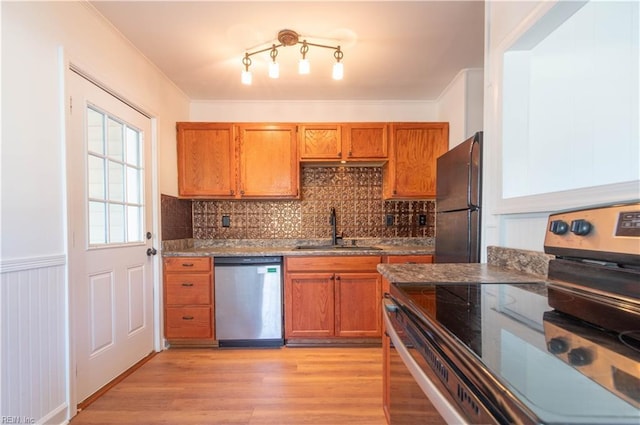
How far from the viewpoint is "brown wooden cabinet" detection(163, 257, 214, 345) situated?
2473mm

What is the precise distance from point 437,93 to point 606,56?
1.96m

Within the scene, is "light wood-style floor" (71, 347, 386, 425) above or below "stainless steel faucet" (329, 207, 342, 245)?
below

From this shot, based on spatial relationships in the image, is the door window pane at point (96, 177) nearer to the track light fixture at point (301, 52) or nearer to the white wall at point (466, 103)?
the track light fixture at point (301, 52)

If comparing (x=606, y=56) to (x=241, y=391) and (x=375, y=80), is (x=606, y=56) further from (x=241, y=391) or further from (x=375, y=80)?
(x=241, y=391)

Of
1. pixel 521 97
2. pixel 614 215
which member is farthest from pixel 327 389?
pixel 521 97

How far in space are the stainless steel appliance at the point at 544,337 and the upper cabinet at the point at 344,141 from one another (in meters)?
1.92

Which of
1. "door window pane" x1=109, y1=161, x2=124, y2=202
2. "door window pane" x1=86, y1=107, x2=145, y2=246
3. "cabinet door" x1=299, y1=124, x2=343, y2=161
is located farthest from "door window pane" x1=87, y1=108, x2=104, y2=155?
"cabinet door" x1=299, y1=124, x2=343, y2=161

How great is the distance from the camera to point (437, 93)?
2.86 m

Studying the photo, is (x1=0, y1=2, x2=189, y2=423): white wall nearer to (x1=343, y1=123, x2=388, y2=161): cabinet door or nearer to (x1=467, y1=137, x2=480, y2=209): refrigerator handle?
(x1=343, y1=123, x2=388, y2=161): cabinet door

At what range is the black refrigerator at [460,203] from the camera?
1637mm

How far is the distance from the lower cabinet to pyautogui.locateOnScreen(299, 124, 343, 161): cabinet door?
101cm

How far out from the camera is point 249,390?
6.13 ft

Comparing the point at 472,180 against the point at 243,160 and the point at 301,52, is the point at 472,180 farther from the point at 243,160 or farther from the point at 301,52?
the point at 243,160

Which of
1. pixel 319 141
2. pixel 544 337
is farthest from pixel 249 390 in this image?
pixel 319 141
